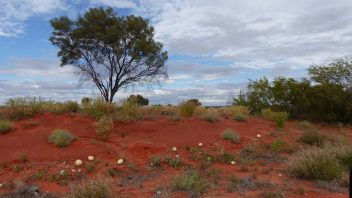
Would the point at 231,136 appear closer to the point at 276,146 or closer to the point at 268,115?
the point at 276,146

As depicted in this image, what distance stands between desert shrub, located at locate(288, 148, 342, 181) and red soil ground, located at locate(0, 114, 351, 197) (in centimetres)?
24

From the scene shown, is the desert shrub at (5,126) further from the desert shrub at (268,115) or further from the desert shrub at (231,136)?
the desert shrub at (268,115)

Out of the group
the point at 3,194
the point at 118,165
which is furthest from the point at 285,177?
the point at 3,194

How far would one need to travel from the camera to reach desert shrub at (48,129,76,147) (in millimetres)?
12070

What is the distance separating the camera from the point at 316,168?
32.4 ft

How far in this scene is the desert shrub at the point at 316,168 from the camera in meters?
9.88

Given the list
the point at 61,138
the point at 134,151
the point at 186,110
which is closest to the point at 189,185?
the point at 134,151

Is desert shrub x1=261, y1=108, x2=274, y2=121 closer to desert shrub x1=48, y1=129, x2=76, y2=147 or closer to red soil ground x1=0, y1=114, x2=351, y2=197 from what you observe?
red soil ground x1=0, y1=114, x2=351, y2=197

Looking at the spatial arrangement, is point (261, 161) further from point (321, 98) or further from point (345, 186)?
point (321, 98)

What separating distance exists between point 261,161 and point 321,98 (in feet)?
39.4

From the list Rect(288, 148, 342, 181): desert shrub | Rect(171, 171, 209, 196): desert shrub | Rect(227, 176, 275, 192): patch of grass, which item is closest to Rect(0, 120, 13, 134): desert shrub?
Rect(171, 171, 209, 196): desert shrub

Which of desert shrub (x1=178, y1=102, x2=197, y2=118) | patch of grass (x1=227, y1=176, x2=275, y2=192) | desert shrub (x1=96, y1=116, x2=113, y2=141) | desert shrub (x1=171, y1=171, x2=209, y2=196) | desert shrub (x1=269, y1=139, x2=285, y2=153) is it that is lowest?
patch of grass (x1=227, y1=176, x2=275, y2=192)

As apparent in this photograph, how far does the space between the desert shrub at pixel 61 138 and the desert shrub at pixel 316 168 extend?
18.5 ft

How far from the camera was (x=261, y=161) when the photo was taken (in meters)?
11.9
